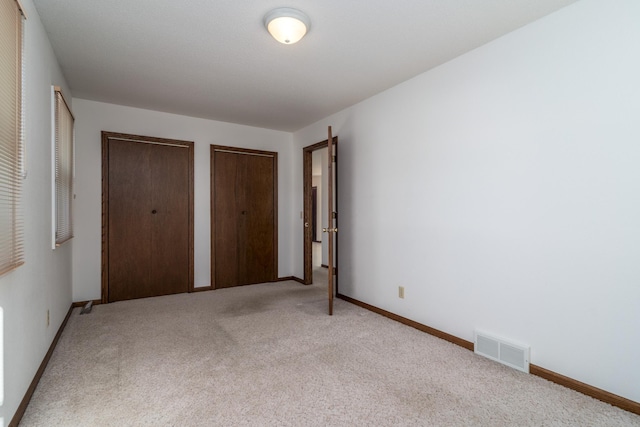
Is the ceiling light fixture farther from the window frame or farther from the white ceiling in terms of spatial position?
the window frame

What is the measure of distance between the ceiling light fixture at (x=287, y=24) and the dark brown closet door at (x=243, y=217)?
2698 mm

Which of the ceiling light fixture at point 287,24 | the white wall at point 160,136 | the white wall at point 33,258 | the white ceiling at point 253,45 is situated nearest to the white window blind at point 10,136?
the white wall at point 33,258

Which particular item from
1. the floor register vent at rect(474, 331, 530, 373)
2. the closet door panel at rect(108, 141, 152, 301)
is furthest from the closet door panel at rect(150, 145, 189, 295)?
the floor register vent at rect(474, 331, 530, 373)

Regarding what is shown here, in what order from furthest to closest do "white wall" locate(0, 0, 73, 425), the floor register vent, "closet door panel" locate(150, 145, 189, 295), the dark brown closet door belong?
the dark brown closet door
"closet door panel" locate(150, 145, 189, 295)
the floor register vent
"white wall" locate(0, 0, 73, 425)

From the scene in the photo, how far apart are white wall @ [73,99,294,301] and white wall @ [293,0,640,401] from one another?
2.22 metres

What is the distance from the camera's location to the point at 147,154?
4.19 meters

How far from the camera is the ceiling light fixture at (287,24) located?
2.10 m

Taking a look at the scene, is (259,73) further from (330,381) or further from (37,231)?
(330,381)

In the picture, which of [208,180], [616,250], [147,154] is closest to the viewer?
[616,250]

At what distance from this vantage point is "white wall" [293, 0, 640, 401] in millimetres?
1889

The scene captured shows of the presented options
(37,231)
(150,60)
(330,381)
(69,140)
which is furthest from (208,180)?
(330,381)

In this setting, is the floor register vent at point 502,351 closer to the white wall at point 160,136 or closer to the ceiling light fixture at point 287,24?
the ceiling light fixture at point 287,24

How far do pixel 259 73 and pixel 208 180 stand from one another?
2.03 m

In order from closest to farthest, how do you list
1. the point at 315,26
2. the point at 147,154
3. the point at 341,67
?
1. the point at 315,26
2. the point at 341,67
3. the point at 147,154
